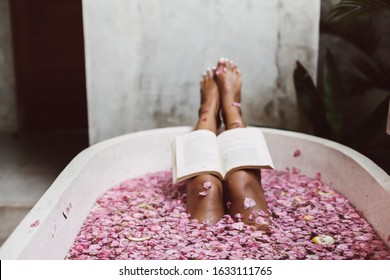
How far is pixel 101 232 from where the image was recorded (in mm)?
1907

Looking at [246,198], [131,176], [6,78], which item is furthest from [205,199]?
[6,78]

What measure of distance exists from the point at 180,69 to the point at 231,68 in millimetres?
306

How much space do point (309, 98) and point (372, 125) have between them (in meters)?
0.35

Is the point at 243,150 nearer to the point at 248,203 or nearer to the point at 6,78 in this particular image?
the point at 248,203

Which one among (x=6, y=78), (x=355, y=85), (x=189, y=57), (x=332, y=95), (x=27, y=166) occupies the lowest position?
(x=27, y=166)

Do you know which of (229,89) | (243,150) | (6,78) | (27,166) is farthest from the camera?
(6,78)

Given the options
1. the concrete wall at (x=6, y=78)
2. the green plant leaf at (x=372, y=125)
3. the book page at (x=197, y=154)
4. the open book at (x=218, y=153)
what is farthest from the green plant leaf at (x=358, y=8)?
the concrete wall at (x=6, y=78)

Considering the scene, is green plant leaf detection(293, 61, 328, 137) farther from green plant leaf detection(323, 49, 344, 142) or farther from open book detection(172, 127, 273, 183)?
open book detection(172, 127, 273, 183)

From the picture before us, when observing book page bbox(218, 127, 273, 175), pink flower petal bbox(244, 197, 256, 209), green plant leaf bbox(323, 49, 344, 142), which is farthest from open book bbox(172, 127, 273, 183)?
green plant leaf bbox(323, 49, 344, 142)

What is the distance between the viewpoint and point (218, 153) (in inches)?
84.0

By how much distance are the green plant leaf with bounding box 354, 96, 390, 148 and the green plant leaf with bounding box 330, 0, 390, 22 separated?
1.65ft

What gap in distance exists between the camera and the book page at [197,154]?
6.63 ft

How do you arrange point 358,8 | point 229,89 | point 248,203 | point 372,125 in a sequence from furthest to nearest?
point 372,125, point 229,89, point 358,8, point 248,203
